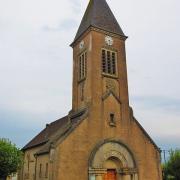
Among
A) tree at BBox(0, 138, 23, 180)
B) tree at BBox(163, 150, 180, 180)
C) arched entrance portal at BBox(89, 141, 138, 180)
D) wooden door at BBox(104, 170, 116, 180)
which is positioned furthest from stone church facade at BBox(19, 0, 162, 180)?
tree at BBox(163, 150, 180, 180)

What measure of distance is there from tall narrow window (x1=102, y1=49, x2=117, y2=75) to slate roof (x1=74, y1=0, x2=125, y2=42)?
9.98 ft

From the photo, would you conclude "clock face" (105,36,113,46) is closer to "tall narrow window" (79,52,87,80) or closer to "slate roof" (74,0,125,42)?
"slate roof" (74,0,125,42)

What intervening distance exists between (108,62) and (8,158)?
55.5ft

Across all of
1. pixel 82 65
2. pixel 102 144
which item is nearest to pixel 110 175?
pixel 102 144

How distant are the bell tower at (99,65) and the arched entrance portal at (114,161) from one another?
10.4 ft

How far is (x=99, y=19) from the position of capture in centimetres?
3612

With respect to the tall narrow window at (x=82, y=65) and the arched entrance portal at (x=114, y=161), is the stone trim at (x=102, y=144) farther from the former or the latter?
the tall narrow window at (x=82, y=65)

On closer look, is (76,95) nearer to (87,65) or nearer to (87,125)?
(87,65)

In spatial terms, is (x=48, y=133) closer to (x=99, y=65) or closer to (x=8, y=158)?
(x=8, y=158)

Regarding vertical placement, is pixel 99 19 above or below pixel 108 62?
above

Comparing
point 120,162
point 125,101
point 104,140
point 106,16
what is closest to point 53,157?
point 104,140

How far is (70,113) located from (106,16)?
13915 millimetres

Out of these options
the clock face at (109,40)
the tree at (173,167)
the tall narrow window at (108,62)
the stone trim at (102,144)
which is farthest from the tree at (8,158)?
the tree at (173,167)

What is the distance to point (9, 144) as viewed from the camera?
1431 inches
